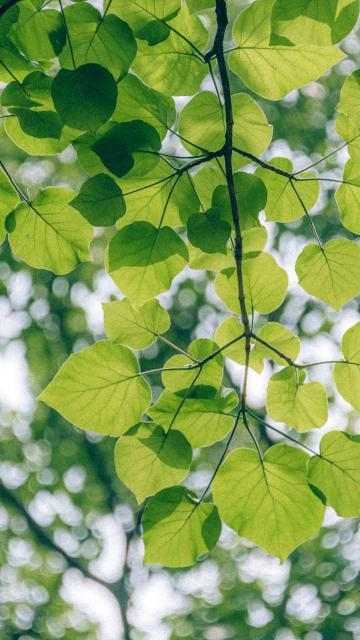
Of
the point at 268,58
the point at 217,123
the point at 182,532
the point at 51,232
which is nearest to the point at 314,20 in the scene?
the point at 268,58

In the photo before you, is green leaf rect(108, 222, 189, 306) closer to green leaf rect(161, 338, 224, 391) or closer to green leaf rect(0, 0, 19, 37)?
green leaf rect(161, 338, 224, 391)

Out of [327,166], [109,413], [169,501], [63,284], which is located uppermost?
[109,413]

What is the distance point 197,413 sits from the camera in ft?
3.68

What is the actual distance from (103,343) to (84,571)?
9929mm

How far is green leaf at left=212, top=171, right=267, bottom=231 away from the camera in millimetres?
1028

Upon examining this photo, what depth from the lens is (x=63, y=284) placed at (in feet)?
33.1

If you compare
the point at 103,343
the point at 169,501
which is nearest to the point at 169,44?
the point at 103,343

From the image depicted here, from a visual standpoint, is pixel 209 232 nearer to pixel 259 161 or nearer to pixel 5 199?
pixel 259 161

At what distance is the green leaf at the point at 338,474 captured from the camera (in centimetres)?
105

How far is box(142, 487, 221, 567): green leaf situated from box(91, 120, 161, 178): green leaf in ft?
1.85

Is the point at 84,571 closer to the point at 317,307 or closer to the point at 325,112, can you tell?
the point at 317,307

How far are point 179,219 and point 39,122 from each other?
29 centimetres

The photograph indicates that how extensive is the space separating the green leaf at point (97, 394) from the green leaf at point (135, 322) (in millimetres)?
101

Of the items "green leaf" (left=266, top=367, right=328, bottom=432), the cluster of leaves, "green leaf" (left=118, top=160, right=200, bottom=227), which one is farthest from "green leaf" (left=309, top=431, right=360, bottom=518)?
"green leaf" (left=118, top=160, right=200, bottom=227)
